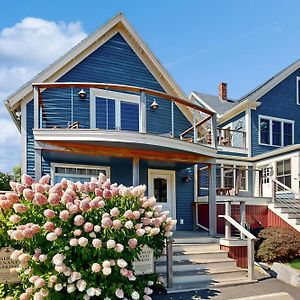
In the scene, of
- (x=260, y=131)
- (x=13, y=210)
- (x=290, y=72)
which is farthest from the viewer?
(x=290, y=72)

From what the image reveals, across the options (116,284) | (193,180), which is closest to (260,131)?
(193,180)

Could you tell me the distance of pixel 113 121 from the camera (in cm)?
1288

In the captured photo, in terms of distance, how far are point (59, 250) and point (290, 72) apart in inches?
765

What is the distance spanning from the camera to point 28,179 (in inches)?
246

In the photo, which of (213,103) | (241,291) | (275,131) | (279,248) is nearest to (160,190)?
(279,248)

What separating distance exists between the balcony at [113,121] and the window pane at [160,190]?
6.98 ft

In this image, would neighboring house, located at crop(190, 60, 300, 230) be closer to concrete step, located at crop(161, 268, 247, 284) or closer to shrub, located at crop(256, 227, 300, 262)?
shrub, located at crop(256, 227, 300, 262)

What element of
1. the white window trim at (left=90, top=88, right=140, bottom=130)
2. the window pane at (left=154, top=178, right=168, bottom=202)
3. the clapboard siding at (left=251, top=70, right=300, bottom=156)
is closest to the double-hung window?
the clapboard siding at (left=251, top=70, right=300, bottom=156)

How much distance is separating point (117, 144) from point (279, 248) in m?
5.72

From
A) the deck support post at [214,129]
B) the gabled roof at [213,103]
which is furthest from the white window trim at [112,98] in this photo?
the gabled roof at [213,103]

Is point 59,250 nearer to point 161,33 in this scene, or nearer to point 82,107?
point 82,107

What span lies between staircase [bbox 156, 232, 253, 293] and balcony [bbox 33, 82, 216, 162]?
2950 millimetres

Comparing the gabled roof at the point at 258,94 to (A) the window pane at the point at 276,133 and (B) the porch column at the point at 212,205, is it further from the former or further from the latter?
(B) the porch column at the point at 212,205

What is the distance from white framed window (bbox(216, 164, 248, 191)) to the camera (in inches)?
706
